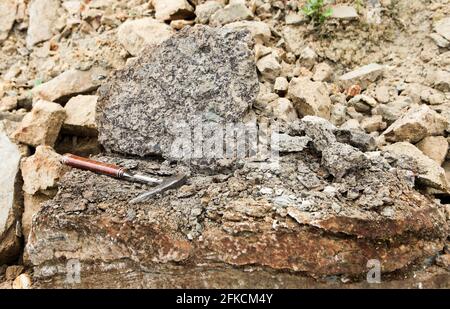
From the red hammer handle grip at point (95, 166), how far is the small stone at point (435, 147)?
1852mm

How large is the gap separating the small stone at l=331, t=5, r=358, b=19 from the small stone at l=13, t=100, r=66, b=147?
2133 millimetres

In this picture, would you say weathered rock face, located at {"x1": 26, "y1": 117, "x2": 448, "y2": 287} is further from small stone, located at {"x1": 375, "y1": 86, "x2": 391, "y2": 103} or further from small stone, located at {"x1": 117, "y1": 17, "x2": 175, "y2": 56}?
small stone, located at {"x1": 117, "y1": 17, "x2": 175, "y2": 56}

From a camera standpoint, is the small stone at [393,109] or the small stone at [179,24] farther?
the small stone at [179,24]

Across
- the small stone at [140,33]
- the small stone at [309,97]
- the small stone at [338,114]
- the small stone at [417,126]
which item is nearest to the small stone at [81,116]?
the small stone at [140,33]

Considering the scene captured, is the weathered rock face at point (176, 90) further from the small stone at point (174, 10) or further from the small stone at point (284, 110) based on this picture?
the small stone at point (174, 10)

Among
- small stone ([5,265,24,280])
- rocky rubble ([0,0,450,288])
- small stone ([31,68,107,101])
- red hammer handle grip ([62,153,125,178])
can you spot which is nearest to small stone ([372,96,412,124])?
rocky rubble ([0,0,450,288])

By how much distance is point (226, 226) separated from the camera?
2283 mm

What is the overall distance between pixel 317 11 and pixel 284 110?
982 mm

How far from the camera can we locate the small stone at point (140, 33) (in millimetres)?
3629

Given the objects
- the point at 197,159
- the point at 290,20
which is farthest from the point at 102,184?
the point at 290,20

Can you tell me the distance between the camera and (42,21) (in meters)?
4.37

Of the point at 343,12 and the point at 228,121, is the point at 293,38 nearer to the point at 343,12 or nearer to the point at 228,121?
the point at 343,12

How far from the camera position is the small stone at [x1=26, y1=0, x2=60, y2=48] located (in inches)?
171
